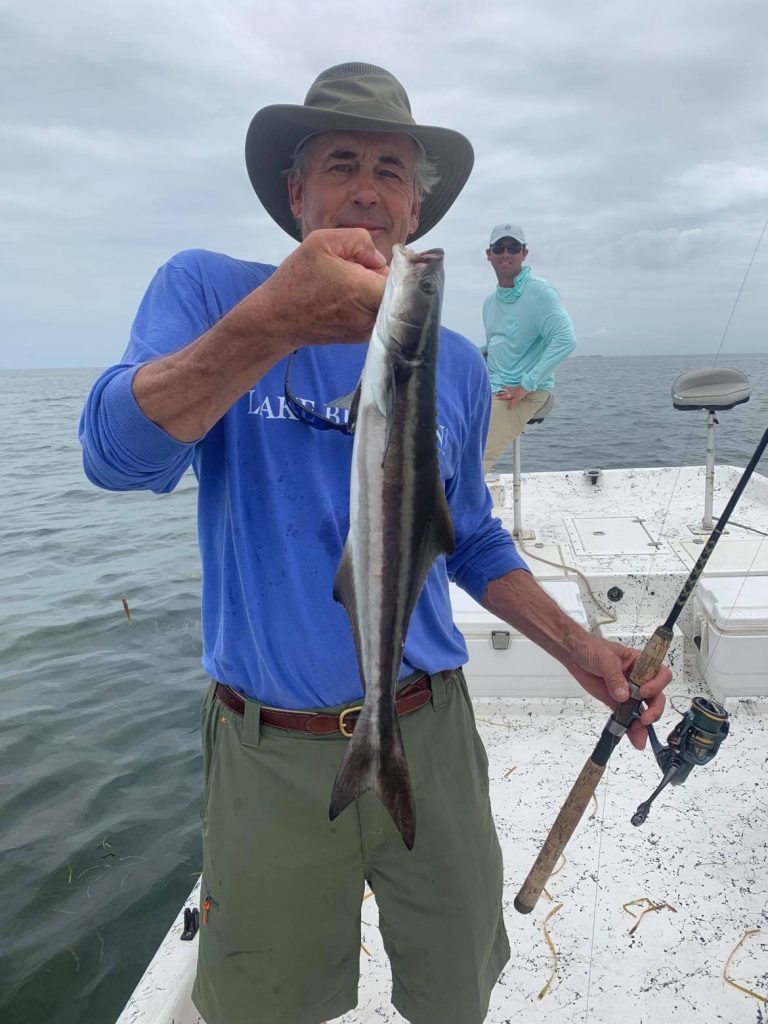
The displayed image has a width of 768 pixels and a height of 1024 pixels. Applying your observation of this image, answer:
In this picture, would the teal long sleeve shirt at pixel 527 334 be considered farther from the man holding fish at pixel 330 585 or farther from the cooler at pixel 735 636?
the man holding fish at pixel 330 585

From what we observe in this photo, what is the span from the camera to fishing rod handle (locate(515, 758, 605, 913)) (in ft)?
10.3

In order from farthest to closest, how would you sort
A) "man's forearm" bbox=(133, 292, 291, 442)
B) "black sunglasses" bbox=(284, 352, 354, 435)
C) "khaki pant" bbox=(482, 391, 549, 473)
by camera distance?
1. "khaki pant" bbox=(482, 391, 549, 473)
2. "black sunglasses" bbox=(284, 352, 354, 435)
3. "man's forearm" bbox=(133, 292, 291, 442)

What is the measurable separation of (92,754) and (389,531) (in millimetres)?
5899

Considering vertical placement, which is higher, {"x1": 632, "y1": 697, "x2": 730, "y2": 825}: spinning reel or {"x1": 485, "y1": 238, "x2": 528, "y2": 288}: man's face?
{"x1": 485, "y1": 238, "x2": 528, "y2": 288}: man's face

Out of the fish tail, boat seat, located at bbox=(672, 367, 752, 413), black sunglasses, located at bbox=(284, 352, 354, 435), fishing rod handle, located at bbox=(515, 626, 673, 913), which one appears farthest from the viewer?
boat seat, located at bbox=(672, 367, 752, 413)

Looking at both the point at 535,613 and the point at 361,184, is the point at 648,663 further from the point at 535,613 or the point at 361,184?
the point at 361,184

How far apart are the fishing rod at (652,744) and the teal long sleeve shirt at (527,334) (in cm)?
466

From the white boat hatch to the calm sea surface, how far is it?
14.6 ft

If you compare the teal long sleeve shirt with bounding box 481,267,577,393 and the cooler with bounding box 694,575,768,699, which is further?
the teal long sleeve shirt with bounding box 481,267,577,393

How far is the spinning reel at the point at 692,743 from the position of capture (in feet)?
10.6

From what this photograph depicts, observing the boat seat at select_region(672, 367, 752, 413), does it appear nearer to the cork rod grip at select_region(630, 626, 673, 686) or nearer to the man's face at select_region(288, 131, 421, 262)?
the cork rod grip at select_region(630, 626, 673, 686)

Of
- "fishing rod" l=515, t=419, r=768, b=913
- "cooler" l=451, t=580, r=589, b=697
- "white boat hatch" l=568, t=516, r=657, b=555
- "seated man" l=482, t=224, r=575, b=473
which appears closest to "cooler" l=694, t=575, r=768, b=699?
"cooler" l=451, t=580, r=589, b=697

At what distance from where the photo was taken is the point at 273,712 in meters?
2.35

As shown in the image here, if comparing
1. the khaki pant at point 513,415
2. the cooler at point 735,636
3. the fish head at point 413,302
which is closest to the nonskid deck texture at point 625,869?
the cooler at point 735,636
